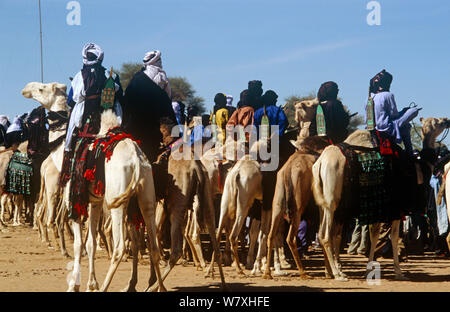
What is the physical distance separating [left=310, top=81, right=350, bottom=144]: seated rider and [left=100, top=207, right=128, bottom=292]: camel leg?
16.6ft

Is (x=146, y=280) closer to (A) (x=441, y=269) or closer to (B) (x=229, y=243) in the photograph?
(B) (x=229, y=243)

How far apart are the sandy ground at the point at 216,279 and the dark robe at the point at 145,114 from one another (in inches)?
86.5

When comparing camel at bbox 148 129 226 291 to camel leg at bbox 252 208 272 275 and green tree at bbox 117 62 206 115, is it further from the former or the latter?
green tree at bbox 117 62 206 115

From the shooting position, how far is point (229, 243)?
470 inches

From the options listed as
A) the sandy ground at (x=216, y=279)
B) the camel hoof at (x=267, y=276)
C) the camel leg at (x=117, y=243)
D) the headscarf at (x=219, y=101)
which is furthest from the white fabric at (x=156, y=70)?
the headscarf at (x=219, y=101)

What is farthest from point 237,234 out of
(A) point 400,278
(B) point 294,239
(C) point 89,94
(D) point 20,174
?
(D) point 20,174

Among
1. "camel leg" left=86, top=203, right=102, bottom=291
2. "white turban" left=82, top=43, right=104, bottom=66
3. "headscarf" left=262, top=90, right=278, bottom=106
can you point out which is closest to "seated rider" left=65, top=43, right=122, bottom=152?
"white turban" left=82, top=43, right=104, bottom=66

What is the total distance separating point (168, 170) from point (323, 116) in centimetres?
370

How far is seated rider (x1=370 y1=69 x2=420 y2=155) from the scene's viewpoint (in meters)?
11.4

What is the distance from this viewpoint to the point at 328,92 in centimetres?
1181

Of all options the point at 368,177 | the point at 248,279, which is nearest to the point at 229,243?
the point at 248,279

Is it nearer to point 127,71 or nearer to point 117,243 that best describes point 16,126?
point 117,243

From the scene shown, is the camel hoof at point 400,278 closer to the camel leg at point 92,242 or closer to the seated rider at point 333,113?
the seated rider at point 333,113

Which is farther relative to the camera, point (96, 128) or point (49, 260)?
point (49, 260)
